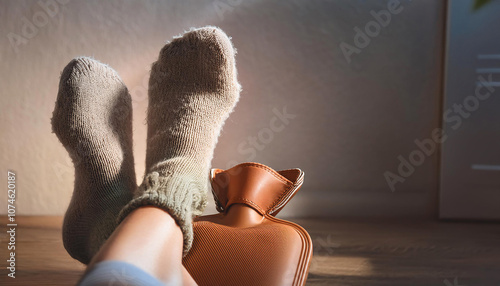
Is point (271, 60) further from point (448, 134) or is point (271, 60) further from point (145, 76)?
point (448, 134)

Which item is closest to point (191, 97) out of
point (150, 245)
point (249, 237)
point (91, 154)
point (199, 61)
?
point (199, 61)

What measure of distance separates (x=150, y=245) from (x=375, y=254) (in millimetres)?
655

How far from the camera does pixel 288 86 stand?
1162 millimetres

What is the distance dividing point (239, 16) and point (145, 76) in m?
0.31

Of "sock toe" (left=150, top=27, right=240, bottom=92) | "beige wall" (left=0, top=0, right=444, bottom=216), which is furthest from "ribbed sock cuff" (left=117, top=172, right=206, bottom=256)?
"beige wall" (left=0, top=0, right=444, bottom=216)

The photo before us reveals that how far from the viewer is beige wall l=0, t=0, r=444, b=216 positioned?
111cm

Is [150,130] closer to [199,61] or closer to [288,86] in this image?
[199,61]

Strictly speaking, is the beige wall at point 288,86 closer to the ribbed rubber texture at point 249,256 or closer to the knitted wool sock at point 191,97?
the knitted wool sock at point 191,97

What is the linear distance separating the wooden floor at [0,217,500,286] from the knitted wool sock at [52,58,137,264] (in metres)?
0.13

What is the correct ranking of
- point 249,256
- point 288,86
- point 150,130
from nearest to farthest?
point 249,256 → point 150,130 → point 288,86

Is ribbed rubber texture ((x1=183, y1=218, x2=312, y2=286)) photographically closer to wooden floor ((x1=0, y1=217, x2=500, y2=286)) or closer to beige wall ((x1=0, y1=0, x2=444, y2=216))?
wooden floor ((x1=0, y1=217, x2=500, y2=286))

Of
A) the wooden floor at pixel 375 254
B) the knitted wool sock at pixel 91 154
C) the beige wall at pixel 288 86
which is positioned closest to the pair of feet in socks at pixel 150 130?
the knitted wool sock at pixel 91 154

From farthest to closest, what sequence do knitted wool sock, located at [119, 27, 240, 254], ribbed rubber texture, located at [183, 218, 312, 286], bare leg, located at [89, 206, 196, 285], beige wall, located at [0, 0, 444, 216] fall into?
beige wall, located at [0, 0, 444, 216] < knitted wool sock, located at [119, 27, 240, 254] < ribbed rubber texture, located at [183, 218, 312, 286] < bare leg, located at [89, 206, 196, 285]

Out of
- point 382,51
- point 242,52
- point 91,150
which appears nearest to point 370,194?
point 382,51
